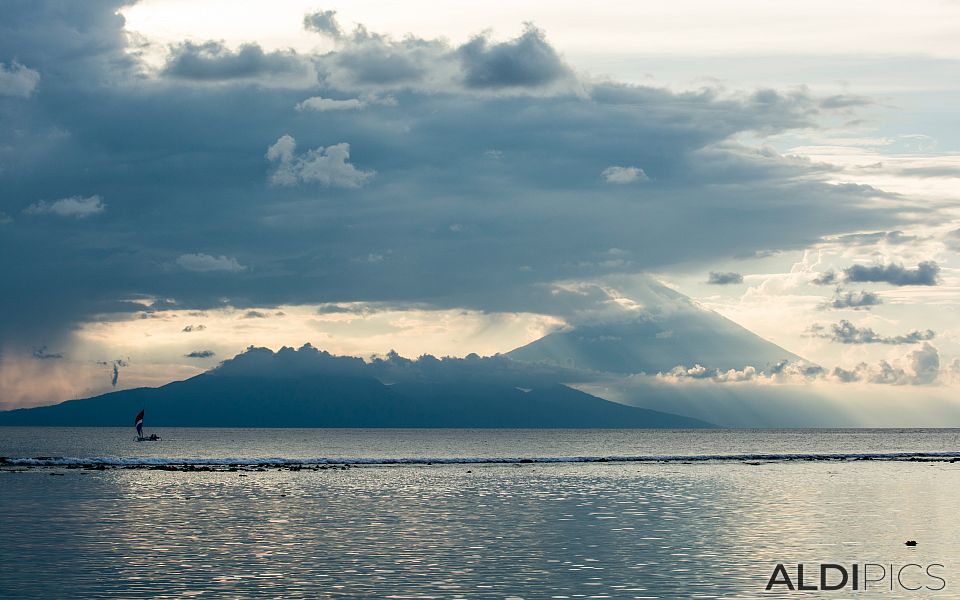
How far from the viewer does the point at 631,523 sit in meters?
60.2

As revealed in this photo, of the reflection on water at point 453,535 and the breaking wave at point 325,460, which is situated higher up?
the breaking wave at point 325,460

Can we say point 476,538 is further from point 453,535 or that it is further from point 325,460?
point 325,460

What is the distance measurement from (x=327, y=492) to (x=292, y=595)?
5207 cm

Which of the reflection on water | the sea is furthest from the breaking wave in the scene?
the reflection on water

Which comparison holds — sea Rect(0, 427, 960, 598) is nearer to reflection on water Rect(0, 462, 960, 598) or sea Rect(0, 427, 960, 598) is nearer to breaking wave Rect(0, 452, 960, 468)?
reflection on water Rect(0, 462, 960, 598)

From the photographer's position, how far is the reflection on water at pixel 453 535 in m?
38.9

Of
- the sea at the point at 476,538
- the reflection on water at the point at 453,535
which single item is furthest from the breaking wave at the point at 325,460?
the reflection on water at the point at 453,535

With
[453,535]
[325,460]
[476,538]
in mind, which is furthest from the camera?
[325,460]

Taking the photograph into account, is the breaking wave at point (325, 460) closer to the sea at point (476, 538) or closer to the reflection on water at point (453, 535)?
the sea at point (476, 538)

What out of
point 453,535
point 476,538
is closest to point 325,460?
point 453,535

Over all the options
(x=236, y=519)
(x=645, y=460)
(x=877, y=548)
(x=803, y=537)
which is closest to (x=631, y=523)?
(x=803, y=537)

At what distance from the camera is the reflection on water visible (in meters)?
38.9

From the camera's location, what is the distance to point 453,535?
5400cm

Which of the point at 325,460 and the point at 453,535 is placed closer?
the point at 453,535
